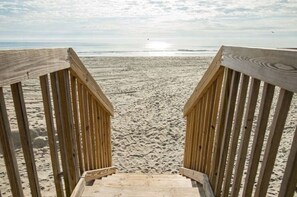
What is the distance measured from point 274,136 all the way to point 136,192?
1.84 m

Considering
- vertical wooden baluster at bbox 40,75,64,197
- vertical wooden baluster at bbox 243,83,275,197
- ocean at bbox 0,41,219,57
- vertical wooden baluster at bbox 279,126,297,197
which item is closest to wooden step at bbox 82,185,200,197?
vertical wooden baluster at bbox 40,75,64,197

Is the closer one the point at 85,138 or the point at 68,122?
the point at 68,122

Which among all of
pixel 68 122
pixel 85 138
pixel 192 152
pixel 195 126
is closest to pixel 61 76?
pixel 68 122

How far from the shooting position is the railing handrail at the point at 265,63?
41.2 inches

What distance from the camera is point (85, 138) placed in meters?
2.71

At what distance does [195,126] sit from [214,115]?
904 millimetres

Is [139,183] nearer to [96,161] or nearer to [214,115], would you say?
[96,161]

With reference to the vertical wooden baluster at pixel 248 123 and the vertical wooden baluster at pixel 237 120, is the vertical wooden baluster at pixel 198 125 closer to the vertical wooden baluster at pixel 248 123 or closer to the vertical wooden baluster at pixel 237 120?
the vertical wooden baluster at pixel 237 120

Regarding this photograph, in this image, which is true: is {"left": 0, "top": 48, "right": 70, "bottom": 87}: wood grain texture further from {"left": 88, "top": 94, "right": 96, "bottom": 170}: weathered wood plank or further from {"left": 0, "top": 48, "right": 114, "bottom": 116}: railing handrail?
{"left": 88, "top": 94, "right": 96, "bottom": 170}: weathered wood plank

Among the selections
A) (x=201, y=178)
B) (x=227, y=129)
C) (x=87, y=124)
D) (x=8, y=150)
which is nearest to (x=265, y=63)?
(x=227, y=129)

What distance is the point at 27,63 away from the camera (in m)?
1.33

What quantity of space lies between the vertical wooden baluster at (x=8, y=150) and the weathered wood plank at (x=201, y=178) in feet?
5.44

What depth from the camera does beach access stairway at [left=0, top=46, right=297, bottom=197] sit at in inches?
46.5

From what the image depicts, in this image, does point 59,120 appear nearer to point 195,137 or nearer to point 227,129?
point 227,129
